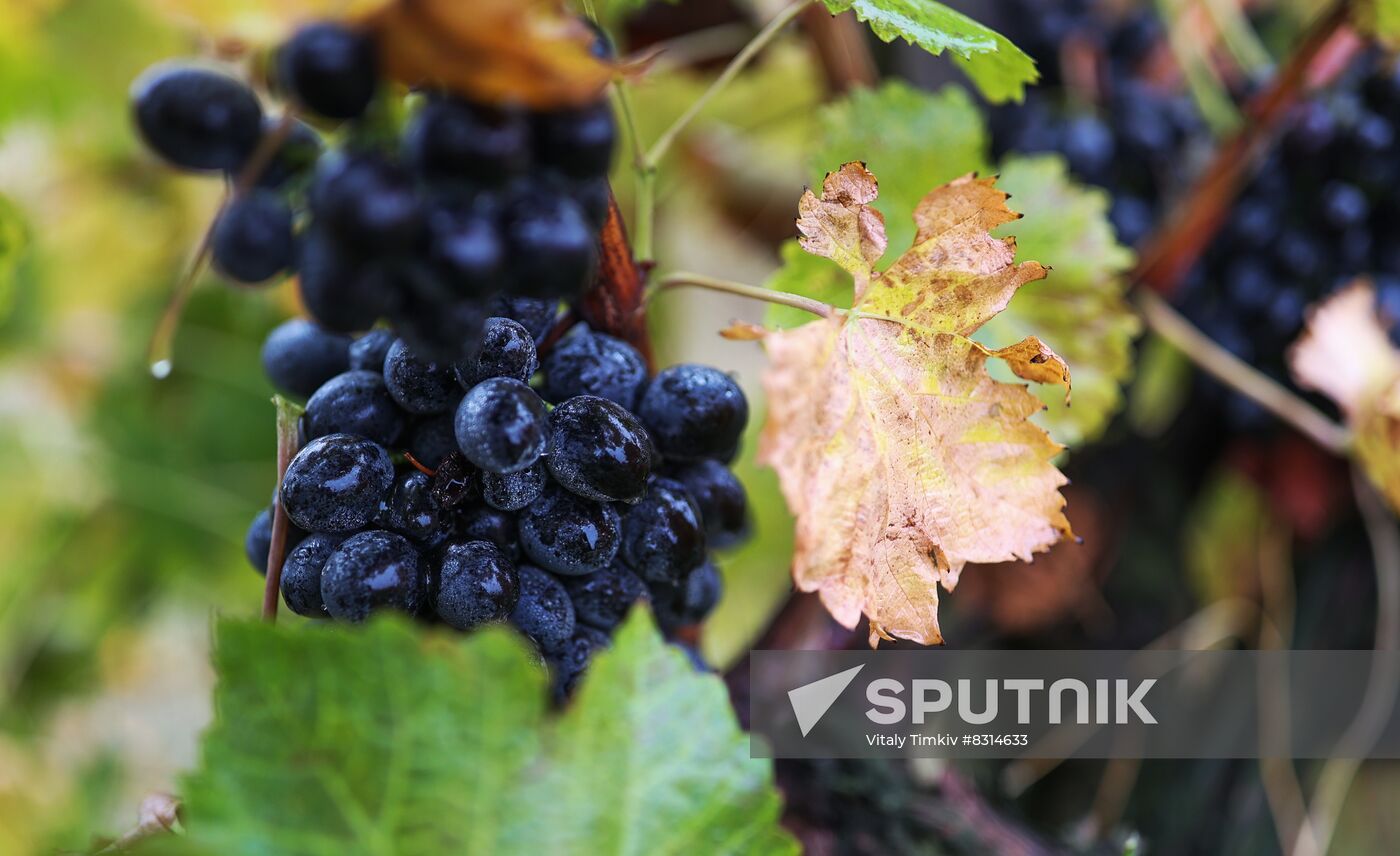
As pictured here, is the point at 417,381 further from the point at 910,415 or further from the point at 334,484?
the point at 910,415

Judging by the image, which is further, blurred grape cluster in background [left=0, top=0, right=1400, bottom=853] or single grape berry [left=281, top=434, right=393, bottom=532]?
blurred grape cluster in background [left=0, top=0, right=1400, bottom=853]

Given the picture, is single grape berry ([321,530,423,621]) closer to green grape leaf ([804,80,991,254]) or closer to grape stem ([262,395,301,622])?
grape stem ([262,395,301,622])

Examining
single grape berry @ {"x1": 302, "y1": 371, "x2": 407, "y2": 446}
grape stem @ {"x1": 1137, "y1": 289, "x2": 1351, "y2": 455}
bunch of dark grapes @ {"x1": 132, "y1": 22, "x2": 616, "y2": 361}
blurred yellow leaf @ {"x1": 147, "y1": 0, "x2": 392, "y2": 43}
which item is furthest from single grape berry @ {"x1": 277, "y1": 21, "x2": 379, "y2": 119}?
grape stem @ {"x1": 1137, "y1": 289, "x2": 1351, "y2": 455}

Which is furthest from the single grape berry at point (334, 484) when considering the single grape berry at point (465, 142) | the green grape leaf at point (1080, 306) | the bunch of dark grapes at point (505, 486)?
the green grape leaf at point (1080, 306)

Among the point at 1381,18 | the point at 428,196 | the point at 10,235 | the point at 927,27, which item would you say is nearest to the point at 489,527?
the point at 428,196

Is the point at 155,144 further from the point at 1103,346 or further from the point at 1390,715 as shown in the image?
the point at 1390,715

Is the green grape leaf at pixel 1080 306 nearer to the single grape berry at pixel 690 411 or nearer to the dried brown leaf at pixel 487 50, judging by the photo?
the single grape berry at pixel 690 411

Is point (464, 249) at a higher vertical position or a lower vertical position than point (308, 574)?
higher
